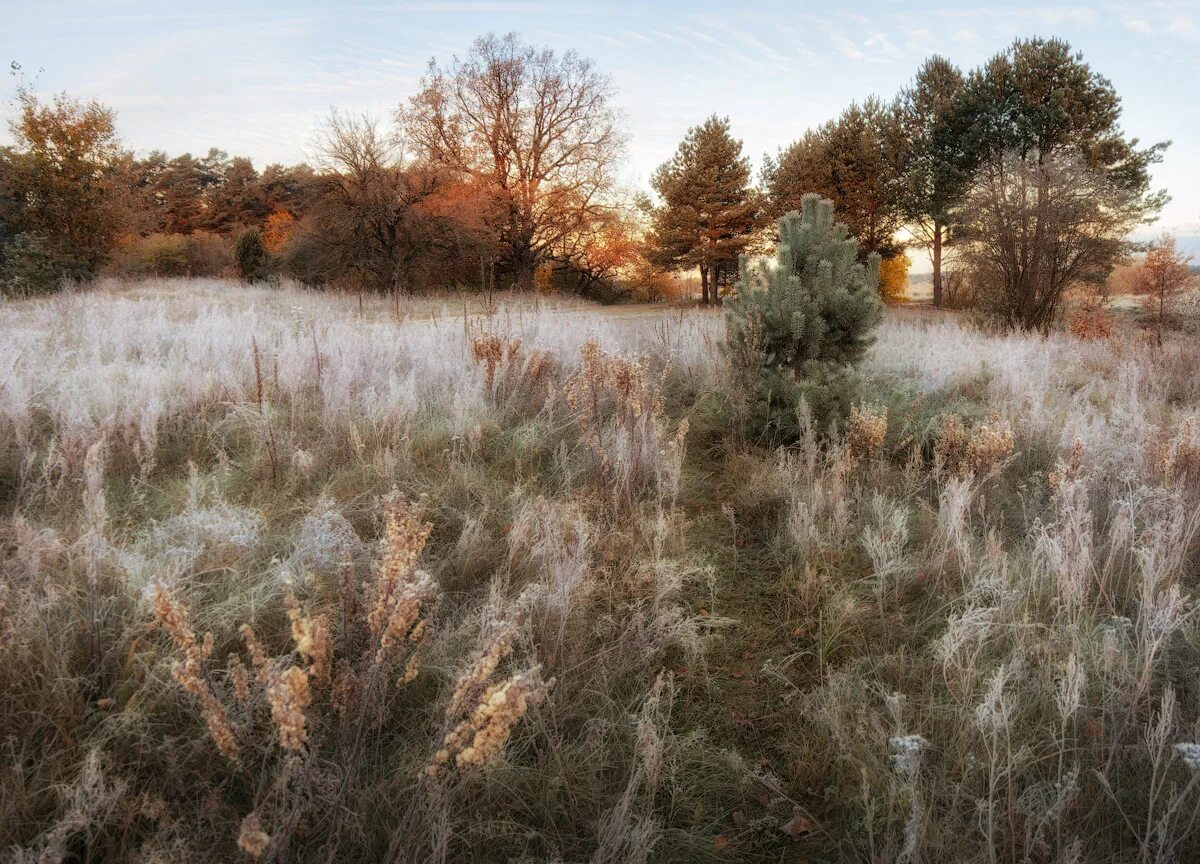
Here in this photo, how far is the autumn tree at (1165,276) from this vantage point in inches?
687

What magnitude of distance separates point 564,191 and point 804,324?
2455cm

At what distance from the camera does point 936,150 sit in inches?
982

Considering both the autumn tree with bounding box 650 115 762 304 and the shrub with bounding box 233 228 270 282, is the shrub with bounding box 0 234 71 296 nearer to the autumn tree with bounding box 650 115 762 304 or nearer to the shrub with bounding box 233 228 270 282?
the shrub with bounding box 233 228 270 282

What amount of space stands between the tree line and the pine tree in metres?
10.9

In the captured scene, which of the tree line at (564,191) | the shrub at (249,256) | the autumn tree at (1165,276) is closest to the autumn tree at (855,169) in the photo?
the tree line at (564,191)

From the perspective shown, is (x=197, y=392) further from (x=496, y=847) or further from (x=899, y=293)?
(x=899, y=293)

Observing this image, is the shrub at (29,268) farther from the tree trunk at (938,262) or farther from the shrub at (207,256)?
the tree trunk at (938,262)

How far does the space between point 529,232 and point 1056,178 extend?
19.7m

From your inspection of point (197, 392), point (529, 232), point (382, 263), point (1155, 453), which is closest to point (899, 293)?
point (529, 232)

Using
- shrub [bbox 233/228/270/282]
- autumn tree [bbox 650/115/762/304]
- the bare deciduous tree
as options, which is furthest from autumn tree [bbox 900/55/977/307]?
shrub [bbox 233/228/270/282]

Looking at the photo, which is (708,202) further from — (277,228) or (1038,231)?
(277,228)

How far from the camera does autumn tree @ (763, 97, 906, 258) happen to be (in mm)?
26031

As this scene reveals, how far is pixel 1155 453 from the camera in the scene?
4230mm

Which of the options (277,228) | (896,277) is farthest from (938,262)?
(277,228)
